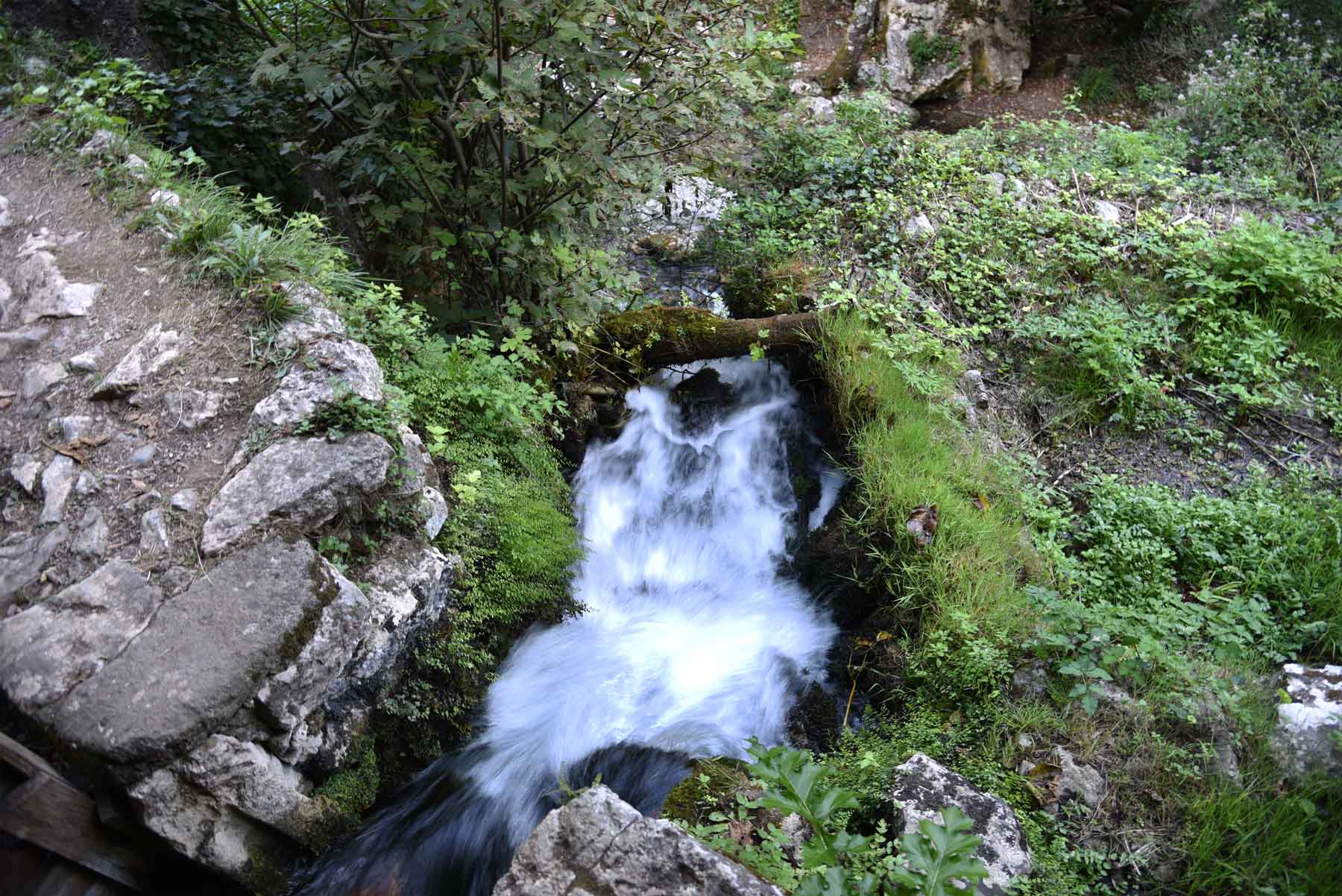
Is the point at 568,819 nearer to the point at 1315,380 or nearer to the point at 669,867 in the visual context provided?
the point at 669,867

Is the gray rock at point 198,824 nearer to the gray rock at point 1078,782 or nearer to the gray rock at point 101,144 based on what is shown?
the gray rock at point 1078,782

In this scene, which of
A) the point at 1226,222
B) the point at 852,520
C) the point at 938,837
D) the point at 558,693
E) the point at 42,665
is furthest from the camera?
the point at 1226,222

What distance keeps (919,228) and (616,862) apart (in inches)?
209

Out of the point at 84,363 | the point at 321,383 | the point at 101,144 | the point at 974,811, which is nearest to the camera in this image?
the point at 974,811

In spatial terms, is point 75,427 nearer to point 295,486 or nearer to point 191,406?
point 191,406

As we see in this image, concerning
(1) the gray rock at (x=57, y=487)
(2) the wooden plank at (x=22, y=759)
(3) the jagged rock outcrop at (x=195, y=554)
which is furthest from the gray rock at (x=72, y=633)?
(1) the gray rock at (x=57, y=487)

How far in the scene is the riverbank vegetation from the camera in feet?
11.7

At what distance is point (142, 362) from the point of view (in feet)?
13.3

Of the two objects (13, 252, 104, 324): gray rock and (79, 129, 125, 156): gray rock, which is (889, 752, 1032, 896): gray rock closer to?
(13, 252, 104, 324): gray rock

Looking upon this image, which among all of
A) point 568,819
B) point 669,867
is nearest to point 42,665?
point 568,819

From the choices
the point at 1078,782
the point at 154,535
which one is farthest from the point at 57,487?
the point at 1078,782

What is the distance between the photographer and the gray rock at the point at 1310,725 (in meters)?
3.26

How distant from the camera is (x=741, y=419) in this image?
5.96 m

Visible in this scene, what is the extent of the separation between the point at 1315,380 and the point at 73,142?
8.25 m
